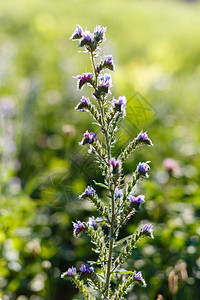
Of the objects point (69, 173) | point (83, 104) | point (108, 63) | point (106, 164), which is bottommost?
point (69, 173)

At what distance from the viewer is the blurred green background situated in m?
2.13

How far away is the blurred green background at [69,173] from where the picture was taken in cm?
213

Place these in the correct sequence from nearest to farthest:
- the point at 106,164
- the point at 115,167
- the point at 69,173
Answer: the point at 115,167 → the point at 106,164 → the point at 69,173

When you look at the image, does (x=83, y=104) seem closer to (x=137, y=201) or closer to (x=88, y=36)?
(x=88, y=36)

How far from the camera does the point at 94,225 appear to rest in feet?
4.35

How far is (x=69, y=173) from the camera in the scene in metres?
2.93

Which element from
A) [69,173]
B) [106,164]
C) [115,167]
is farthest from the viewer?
[69,173]

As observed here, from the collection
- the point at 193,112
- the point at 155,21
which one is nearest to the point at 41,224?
the point at 193,112

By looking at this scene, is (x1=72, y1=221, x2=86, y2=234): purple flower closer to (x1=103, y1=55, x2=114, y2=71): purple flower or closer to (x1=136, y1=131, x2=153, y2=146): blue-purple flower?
(x1=136, y1=131, x2=153, y2=146): blue-purple flower

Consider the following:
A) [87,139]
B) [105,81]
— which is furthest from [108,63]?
[87,139]

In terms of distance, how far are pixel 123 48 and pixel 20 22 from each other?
2590 mm

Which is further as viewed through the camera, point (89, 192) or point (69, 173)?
point (69, 173)

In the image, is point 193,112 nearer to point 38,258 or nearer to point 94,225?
point 38,258

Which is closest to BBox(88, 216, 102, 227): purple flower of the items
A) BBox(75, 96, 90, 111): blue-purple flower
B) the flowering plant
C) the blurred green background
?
the flowering plant
